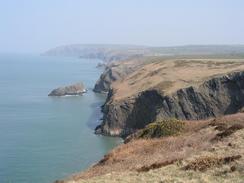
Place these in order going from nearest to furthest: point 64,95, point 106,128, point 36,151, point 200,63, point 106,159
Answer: point 106,159 → point 36,151 → point 106,128 → point 200,63 → point 64,95

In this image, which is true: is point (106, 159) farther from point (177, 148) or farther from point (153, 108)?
point (153, 108)

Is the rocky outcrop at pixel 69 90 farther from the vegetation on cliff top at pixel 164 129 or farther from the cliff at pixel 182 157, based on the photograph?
the cliff at pixel 182 157

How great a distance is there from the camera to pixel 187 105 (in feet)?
294

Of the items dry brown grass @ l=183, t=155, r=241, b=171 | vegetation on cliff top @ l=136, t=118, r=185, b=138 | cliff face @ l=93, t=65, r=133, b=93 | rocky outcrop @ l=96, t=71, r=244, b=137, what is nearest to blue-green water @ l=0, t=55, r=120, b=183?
rocky outcrop @ l=96, t=71, r=244, b=137

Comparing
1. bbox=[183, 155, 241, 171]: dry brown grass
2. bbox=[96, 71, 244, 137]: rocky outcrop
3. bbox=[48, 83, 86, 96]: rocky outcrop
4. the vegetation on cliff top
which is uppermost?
bbox=[183, 155, 241, 171]: dry brown grass

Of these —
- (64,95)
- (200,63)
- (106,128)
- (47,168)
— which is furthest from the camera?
(64,95)

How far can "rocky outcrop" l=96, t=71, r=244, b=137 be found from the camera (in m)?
89.2

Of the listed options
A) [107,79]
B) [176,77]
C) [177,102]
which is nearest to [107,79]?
[107,79]

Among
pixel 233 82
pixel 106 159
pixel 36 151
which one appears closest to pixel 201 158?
pixel 106 159

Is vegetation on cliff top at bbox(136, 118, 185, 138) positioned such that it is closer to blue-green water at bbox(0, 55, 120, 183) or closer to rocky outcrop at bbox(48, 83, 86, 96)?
blue-green water at bbox(0, 55, 120, 183)

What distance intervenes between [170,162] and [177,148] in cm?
412

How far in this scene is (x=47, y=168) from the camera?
2320 inches

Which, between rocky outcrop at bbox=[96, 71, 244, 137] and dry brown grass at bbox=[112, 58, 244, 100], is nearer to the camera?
rocky outcrop at bbox=[96, 71, 244, 137]

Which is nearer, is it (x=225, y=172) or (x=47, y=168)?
(x=225, y=172)
